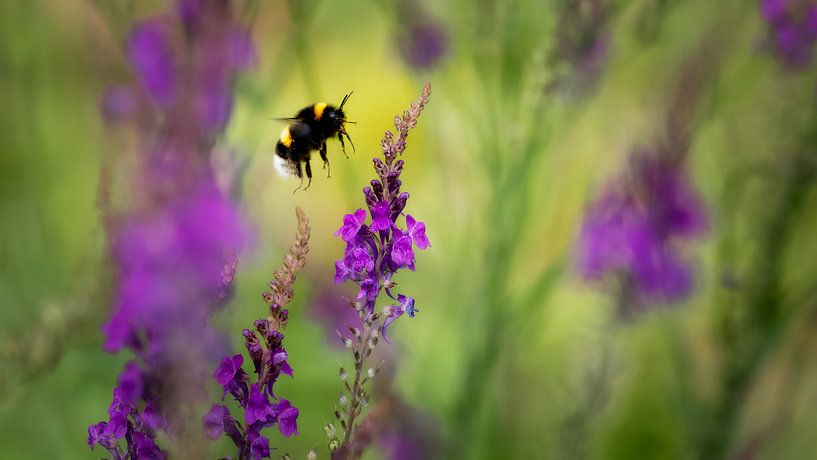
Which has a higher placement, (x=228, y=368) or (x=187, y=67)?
(x=187, y=67)

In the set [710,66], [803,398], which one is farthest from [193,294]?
[803,398]

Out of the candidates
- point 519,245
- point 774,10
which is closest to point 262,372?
point 519,245

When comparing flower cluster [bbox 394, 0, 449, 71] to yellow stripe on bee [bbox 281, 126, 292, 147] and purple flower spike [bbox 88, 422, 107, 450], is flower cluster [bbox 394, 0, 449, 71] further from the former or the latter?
purple flower spike [bbox 88, 422, 107, 450]

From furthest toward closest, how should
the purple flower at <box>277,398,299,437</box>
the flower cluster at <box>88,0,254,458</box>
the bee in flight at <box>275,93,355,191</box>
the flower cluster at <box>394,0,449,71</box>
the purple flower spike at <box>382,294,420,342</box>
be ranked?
1. the flower cluster at <box>394,0,449,71</box>
2. the bee in flight at <box>275,93,355,191</box>
3. the purple flower spike at <box>382,294,420,342</box>
4. the purple flower at <box>277,398,299,437</box>
5. the flower cluster at <box>88,0,254,458</box>

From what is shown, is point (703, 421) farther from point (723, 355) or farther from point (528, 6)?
point (528, 6)

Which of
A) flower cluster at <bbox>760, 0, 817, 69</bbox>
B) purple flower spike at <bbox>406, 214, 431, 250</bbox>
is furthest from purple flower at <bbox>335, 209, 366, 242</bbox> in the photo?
flower cluster at <bbox>760, 0, 817, 69</bbox>

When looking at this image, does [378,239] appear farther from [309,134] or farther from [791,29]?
[791,29]
